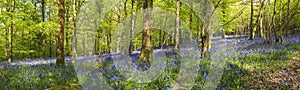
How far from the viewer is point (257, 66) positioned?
8461 mm

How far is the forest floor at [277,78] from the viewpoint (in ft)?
18.7

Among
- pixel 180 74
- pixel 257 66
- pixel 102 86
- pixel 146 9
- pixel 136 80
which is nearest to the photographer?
pixel 102 86

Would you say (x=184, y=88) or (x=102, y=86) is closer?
(x=102, y=86)

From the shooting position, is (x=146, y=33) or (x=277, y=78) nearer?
(x=277, y=78)

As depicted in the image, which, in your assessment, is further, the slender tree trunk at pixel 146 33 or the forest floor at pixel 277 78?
the slender tree trunk at pixel 146 33

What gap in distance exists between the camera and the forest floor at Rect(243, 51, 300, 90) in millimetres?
5711

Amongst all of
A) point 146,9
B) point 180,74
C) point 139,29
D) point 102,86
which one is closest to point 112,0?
point 139,29

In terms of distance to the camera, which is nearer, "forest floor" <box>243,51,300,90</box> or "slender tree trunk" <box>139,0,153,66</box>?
"forest floor" <box>243,51,300,90</box>

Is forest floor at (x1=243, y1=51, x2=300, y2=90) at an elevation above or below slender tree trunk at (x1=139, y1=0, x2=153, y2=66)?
below

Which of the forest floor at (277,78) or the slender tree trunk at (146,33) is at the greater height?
the slender tree trunk at (146,33)

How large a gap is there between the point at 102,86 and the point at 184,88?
7.95ft

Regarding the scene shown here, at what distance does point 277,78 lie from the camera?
6293 millimetres

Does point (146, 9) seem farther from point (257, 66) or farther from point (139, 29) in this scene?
point (139, 29)

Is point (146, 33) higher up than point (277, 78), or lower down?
higher up
